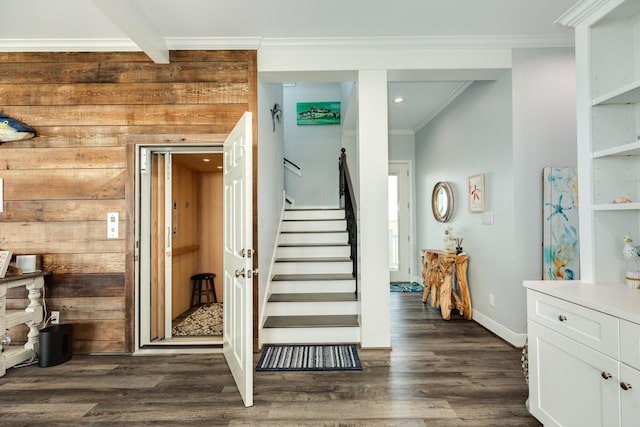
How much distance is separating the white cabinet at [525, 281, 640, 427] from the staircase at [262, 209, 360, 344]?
65.9 inches

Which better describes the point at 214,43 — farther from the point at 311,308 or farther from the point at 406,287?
the point at 406,287

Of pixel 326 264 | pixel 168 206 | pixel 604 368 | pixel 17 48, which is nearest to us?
pixel 604 368

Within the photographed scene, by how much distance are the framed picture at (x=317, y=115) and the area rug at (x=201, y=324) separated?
3.81m

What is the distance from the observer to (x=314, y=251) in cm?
450

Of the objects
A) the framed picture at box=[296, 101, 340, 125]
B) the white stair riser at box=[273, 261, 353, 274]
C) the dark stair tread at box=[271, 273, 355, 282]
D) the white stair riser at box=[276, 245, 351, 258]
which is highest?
the framed picture at box=[296, 101, 340, 125]

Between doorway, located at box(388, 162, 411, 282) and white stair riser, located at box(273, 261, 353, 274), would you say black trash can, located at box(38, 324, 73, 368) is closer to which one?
white stair riser, located at box(273, 261, 353, 274)

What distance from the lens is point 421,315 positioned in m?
4.23

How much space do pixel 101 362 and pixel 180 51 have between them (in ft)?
9.61

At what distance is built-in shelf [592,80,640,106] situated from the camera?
5.73 ft

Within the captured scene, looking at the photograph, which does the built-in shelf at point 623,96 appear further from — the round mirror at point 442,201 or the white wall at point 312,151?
the white wall at point 312,151

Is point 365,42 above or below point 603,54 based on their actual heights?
above

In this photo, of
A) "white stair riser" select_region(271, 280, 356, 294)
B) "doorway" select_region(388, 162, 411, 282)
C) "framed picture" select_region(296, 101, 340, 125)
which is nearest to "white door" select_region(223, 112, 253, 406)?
"white stair riser" select_region(271, 280, 356, 294)

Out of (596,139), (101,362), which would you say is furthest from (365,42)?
(101,362)

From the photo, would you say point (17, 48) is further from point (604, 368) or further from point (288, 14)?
point (604, 368)
